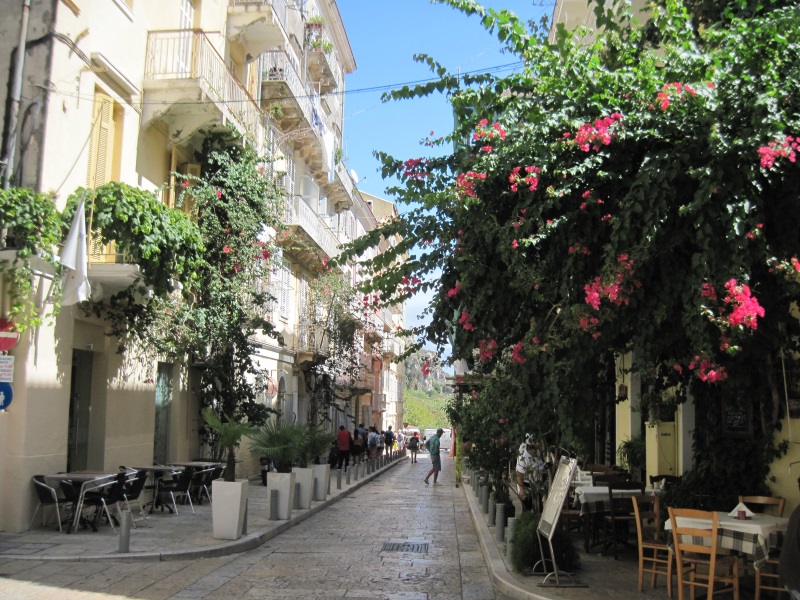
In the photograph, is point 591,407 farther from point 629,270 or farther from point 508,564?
point 508,564

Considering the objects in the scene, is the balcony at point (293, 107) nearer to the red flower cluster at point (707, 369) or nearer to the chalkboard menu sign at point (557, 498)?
the chalkboard menu sign at point (557, 498)

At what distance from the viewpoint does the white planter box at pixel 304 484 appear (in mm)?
17234

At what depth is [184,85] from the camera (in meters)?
16.2

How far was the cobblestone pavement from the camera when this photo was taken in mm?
9281

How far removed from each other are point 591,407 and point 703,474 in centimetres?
308

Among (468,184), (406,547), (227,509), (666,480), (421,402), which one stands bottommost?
(406,547)

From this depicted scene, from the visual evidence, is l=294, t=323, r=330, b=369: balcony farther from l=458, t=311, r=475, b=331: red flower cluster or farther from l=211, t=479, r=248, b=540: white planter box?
l=458, t=311, r=475, b=331: red flower cluster

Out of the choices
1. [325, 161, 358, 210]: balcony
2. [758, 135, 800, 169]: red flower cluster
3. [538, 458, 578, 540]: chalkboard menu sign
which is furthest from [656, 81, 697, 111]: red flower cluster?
[325, 161, 358, 210]: balcony

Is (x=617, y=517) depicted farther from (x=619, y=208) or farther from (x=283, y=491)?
(x=283, y=491)

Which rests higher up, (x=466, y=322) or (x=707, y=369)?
(x=466, y=322)

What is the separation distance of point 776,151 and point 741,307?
1.27 meters

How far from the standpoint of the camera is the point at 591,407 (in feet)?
29.1

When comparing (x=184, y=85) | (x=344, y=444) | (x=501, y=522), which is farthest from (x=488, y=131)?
(x=344, y=444)

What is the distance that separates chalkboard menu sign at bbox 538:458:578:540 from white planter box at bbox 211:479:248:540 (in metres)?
5.10
